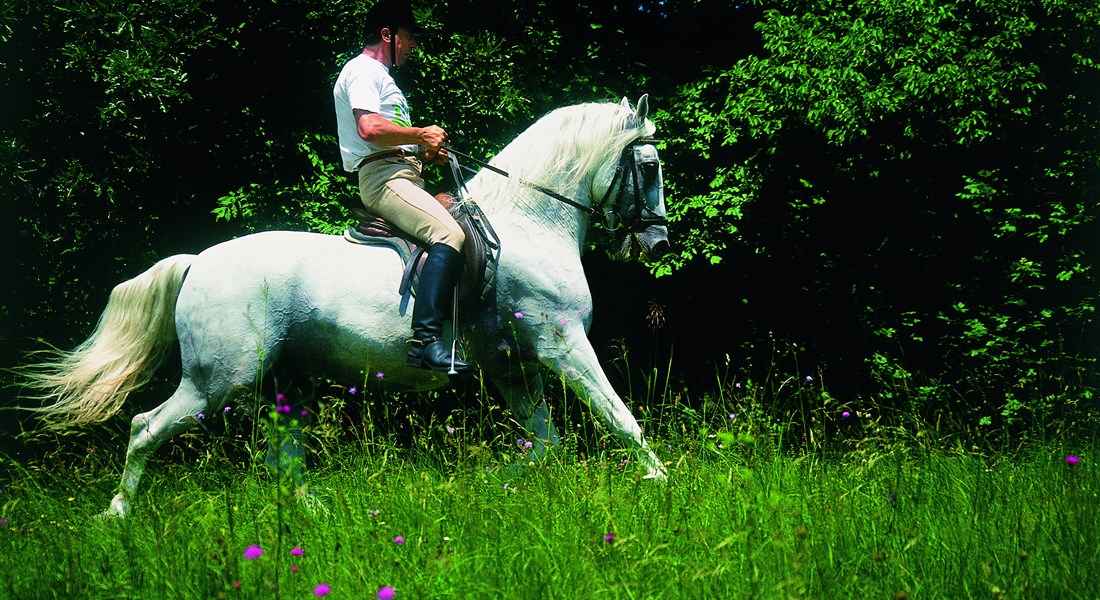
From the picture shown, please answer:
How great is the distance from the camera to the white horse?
5.01 metres

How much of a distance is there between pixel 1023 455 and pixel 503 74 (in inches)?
216

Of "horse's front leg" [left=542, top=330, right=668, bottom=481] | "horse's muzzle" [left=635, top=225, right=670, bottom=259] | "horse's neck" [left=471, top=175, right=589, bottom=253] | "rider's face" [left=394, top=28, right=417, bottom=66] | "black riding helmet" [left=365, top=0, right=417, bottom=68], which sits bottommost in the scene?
"horse's front leg" [left=542, top=330, right=668, bottom=481]

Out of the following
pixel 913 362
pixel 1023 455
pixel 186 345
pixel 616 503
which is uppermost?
pixel 186 345

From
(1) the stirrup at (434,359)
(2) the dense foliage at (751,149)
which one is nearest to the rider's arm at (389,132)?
(1) the stirrup at (434,359)

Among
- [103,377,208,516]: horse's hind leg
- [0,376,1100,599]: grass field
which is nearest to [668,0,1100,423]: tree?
[0,376,1100,599]: grass field

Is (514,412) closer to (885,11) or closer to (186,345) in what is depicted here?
(186,345)

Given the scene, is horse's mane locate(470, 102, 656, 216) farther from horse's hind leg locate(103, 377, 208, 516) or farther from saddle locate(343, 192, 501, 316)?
horse's hind leg locate(103, 377, 208, 516)

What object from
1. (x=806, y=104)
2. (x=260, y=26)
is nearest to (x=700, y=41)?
(x=806, y=104)

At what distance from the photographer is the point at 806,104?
8234 mm

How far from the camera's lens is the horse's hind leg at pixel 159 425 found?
488cm

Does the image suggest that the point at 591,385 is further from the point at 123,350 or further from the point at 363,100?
the point at 123,350

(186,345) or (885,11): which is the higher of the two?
(885,11)

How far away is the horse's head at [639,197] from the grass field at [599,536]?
1.35 metres

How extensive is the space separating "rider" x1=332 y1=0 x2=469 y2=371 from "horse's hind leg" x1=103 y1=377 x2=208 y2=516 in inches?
49.1
